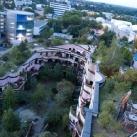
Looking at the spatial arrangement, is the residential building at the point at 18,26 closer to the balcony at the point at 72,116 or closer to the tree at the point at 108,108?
the balcony at the point at 72,116

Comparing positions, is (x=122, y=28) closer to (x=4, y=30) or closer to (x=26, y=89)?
(x=4, y=30)

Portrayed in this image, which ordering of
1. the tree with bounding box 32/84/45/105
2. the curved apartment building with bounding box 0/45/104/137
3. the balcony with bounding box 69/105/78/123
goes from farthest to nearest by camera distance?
1. the tree with bounding box 32/84/45/105
2. the balcony with bounding box 69/105/78/123
3. the curved apartment building with bounding box 0/45/104/137

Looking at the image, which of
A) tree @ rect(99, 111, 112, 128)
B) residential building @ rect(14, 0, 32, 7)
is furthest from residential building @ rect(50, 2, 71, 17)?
tree @ rect(99, 111, 112, 128)

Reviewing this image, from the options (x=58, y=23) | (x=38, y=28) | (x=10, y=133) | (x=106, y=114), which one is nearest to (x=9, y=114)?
(x=10, y=133)

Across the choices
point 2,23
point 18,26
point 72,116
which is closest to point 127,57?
point 72,116

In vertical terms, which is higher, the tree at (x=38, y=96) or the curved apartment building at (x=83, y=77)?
the curved apartment building at (x=83, y=77)

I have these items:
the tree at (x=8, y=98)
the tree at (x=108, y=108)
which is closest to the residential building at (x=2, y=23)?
the tree at (x=8, y=98)

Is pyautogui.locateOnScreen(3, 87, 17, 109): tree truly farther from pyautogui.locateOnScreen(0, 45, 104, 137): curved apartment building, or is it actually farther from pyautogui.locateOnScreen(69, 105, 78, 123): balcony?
pyautogui.locateOnScreen(69, 105, 78, 123): balcony

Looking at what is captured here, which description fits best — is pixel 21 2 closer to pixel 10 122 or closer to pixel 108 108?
pixel 10 122

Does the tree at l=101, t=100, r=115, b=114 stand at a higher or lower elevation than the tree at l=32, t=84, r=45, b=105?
higher
